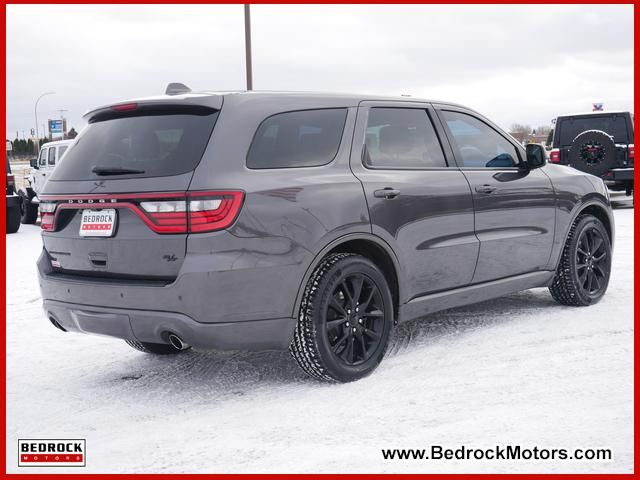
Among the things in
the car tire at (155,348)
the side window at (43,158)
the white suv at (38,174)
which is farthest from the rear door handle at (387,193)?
the side window at (43,158)

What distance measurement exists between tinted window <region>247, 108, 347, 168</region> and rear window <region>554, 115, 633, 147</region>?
41.4 feet

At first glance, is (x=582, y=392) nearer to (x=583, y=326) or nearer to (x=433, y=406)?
(x=433, y=406)

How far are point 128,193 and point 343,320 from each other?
143cm

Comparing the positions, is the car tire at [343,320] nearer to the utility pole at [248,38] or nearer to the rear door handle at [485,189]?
the rear door handle at [485,189]

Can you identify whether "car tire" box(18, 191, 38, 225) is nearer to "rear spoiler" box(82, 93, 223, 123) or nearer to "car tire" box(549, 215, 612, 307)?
"car tire" box(549, 215, 612, 307)

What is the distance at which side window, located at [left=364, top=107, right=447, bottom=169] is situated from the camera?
197 inches

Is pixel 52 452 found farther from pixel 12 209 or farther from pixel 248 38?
pixel 248 38

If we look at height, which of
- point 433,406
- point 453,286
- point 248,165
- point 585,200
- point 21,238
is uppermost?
point 248,165

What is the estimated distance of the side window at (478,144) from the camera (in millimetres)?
5660

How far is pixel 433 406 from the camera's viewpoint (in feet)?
13.7

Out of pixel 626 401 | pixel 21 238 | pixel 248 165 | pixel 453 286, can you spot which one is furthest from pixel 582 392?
pixel 21 238

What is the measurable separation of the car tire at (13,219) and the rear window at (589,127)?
11.4m

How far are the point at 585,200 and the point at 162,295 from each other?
13.3 ft

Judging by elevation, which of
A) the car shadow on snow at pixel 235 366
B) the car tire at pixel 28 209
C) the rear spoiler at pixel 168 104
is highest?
the rear spoiler at pixel 168 104
